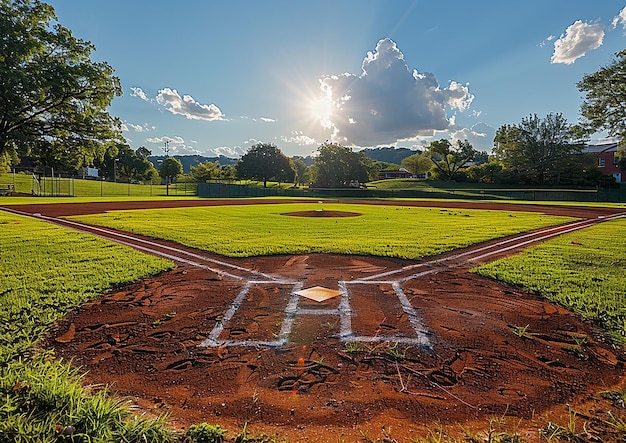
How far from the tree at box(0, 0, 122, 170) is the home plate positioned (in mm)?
13372

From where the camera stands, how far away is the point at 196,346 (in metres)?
3.40

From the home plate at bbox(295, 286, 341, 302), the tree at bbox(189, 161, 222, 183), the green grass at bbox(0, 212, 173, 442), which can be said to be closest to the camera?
the green grass at bbox(0, 212, 173, 442)

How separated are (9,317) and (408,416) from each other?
4231 mm

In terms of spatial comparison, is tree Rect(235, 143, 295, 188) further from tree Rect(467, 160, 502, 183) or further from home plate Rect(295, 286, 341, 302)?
home plate Rect(295, 286, 341, 302)

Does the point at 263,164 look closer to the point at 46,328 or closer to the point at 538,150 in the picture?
the point at 538,150

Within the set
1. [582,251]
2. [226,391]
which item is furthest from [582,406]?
[582,251]

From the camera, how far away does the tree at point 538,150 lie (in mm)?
54344

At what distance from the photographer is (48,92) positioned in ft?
45.1

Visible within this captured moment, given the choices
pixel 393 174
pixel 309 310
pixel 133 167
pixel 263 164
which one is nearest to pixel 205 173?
pixel 263 164

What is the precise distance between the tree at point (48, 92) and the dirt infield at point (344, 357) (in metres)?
12.4

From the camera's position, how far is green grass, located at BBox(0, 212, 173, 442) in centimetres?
213

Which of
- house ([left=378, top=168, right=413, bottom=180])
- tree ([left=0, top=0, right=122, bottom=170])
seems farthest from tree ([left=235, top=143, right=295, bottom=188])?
tree ([left=0, top=0, right=122, bottom=170])

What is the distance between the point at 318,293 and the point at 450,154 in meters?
67.3

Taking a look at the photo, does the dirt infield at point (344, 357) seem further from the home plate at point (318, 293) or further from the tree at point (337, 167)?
the tree at point (337, 167)
